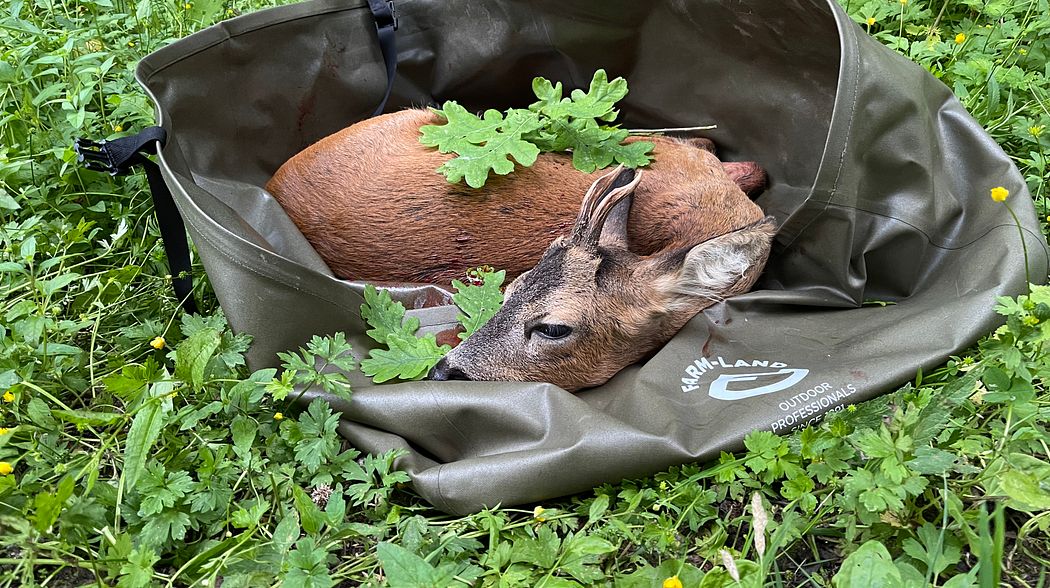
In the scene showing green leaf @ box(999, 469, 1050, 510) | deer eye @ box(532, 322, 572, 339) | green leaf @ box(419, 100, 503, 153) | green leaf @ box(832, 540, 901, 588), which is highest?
green leaf @ box(419, 100, 503, 153)

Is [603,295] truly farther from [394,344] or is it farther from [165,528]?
[165,528]

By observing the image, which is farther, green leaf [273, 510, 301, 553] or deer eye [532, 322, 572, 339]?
deer eye [532, 322, 572, 339]

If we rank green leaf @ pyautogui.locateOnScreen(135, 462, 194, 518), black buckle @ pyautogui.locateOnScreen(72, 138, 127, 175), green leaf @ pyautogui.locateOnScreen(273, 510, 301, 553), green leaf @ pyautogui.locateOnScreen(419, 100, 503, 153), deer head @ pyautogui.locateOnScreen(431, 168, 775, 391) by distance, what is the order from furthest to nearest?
green leaf @ pyautogui.locateOnScreen(419, 100, 503, 153) → deer head @ pyautogui.locateOnScreen(431, 168, 775, 391) → black buckle @ pyautogui.locateOnScreen(72, 138, 127, 175) → green leaf @ pyautogui.locateOnScreen(135, 462, 194, 518) → green leaf @ pyautogui.locateOnScreen(273, 510, 301, 553)

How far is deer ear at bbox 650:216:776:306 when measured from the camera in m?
3.58

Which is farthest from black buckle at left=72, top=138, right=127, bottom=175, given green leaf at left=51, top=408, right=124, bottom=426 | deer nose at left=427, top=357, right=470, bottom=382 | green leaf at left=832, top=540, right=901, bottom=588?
green leaf at left=832, top=540, right=901, bottom=588

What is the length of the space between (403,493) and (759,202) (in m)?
2.30

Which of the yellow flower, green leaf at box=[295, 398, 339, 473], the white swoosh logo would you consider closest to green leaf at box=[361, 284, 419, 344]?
green leaf at box=[295, 398, 339, 473]

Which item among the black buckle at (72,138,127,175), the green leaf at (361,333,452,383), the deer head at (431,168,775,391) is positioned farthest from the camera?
the deer head at (431,168,775,391)

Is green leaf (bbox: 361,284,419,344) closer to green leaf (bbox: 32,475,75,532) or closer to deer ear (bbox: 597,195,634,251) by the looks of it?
deer ear (bbox: 597,195,634,251)

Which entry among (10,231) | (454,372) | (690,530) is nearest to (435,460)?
(454,372)

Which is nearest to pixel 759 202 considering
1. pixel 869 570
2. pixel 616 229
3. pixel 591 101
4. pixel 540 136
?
pixel 616 229

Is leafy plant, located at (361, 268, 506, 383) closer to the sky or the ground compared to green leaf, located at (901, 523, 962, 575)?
closer to the sky

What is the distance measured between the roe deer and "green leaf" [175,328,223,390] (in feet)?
2.98

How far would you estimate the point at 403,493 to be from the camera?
297 cm
